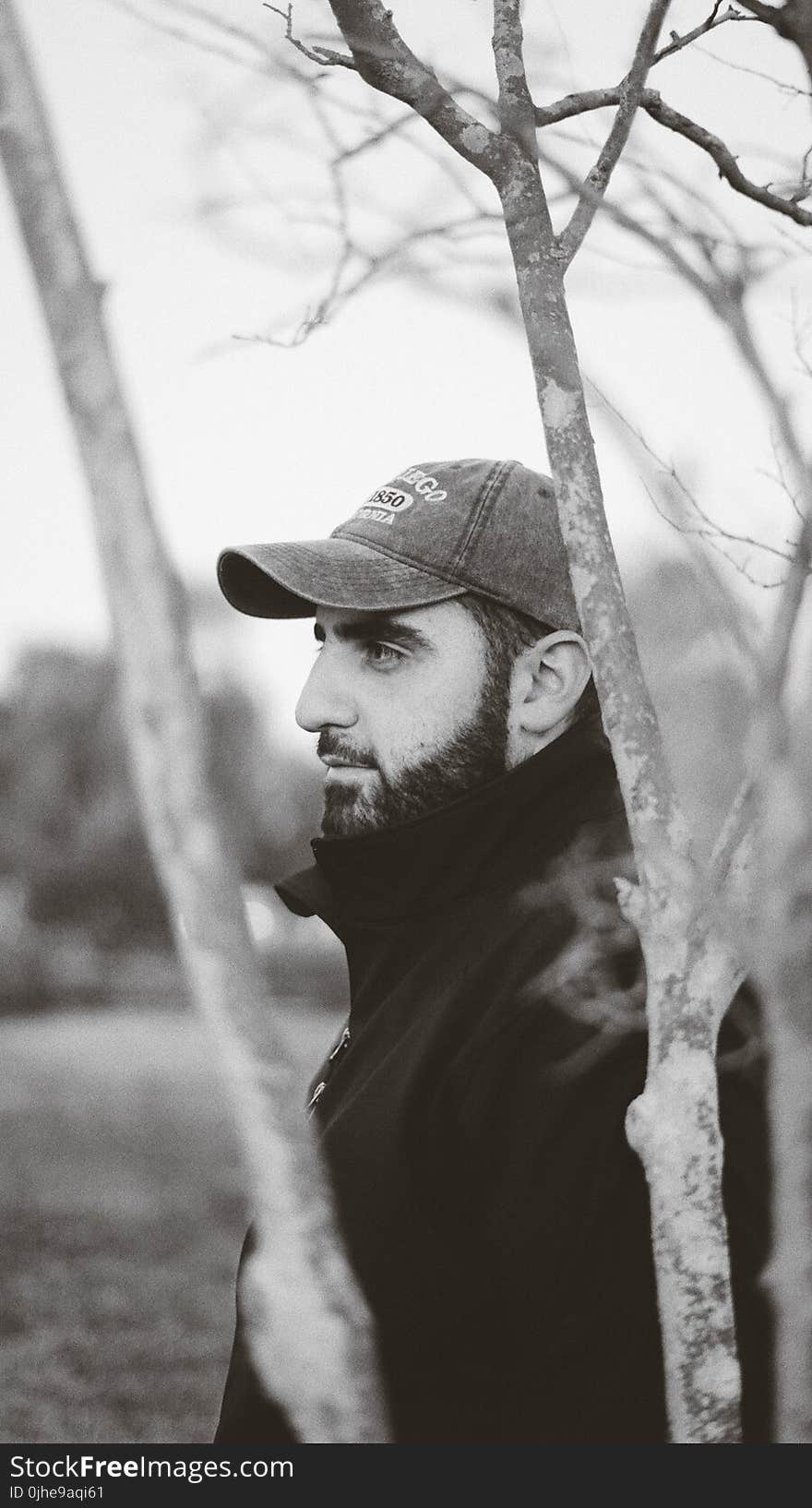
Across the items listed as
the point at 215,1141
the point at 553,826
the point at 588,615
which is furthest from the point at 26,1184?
the point at 588,615

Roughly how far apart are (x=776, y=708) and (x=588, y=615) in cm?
20

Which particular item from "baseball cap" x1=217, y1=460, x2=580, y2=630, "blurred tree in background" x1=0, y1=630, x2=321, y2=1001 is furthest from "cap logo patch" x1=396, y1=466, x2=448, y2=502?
"blurred tree in background" x1=0, y1=630, x2=321, y2=1001

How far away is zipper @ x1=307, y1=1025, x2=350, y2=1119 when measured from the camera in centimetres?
211

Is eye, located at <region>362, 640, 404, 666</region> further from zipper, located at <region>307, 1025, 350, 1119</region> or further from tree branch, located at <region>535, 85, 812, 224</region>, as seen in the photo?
tree branch, located at <region>535, 85, 812, 224</region>

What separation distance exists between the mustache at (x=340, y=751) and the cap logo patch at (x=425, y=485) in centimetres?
43

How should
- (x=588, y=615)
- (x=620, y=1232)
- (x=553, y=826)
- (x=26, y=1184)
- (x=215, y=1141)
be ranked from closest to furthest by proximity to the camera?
1. (x=588, y=615)
2. (x=620, y=1232)
3. (x=553, y=826)
4. (x=26, y=1184)
5. (x=215, y=1141)

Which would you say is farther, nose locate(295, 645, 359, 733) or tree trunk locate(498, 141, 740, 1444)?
nose locate(295, 645, 359, 733)

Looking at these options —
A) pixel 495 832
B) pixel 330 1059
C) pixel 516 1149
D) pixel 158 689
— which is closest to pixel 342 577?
pixel 495 832

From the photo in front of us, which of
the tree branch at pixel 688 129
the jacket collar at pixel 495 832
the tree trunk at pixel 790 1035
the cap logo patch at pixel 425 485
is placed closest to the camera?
the tree trunk at pixel 790 1035

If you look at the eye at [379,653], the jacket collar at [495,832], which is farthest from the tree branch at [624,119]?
the eye at [379,653]

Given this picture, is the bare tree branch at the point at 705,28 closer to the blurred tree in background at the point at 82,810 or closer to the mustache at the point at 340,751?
the mustache at the point at 340,751

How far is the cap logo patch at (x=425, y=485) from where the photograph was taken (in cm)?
232

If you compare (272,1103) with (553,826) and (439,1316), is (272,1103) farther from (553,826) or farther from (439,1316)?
(553,826)

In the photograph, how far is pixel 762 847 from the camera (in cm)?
105
